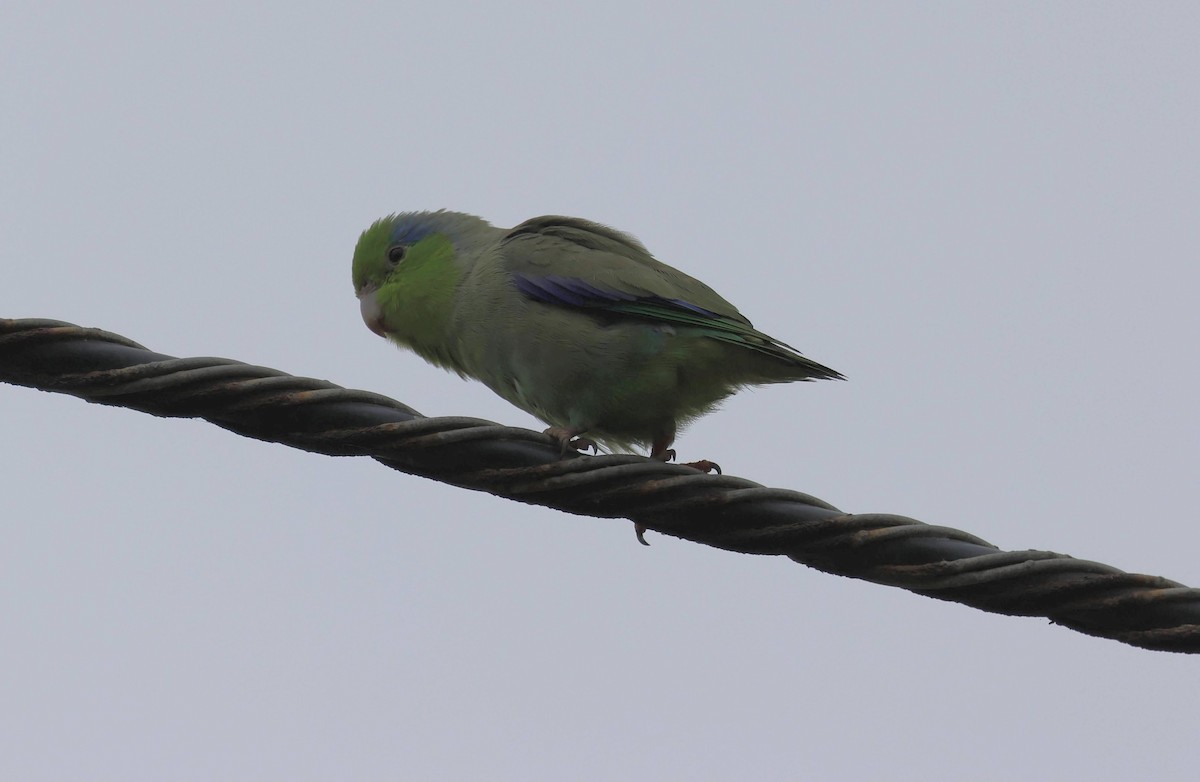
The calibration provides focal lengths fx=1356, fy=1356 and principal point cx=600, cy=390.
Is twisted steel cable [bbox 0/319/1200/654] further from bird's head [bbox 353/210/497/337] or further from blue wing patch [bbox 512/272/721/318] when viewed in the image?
bird's head [bbox 353/210/497/337]

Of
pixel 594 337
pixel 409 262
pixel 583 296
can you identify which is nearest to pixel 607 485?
pixel 594 337

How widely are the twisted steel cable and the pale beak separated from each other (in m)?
3.92

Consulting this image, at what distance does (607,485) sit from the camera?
4.77m

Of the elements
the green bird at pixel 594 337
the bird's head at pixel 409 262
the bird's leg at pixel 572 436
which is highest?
the bird's head at pixel 409 262

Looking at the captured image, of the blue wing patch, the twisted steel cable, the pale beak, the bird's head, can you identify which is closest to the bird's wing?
the blue wing patch

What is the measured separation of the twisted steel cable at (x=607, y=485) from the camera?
431cm

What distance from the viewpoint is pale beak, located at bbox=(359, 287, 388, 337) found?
337 inches

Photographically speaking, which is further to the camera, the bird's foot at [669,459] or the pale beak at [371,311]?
the pale beak at [371,311]

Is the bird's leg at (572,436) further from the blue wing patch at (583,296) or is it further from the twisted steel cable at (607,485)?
the twisted steel cable at (607,485)

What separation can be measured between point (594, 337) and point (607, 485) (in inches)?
89.0

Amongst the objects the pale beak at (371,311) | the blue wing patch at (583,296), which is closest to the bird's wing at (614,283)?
the blue wing patch at (583,296)

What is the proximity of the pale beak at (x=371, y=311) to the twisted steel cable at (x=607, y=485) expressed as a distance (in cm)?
392

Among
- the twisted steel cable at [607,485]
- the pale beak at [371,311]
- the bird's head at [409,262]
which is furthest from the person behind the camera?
the pale beak at [371,311]

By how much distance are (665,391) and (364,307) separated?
2621mm
